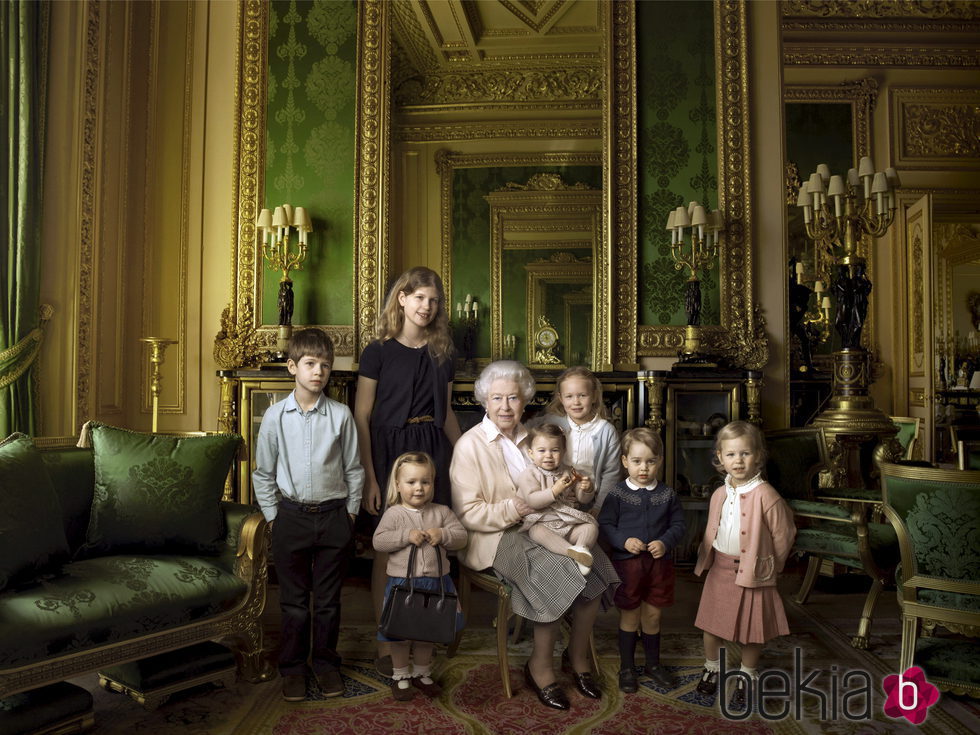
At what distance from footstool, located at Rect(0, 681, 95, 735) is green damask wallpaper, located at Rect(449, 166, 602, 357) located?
10.3ft

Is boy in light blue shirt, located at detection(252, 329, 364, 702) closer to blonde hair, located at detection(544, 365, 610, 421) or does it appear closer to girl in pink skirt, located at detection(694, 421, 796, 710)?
blonde hair, located at detection(544, 365, 610, 421)

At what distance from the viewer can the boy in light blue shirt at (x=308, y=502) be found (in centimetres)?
287

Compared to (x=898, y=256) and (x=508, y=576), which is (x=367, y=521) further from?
(x=898, y=256)

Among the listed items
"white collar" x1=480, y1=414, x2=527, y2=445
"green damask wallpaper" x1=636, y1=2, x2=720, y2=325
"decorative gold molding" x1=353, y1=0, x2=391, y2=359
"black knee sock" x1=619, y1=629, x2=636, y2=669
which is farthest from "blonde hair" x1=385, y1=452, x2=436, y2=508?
"green damask wallpaper" x1=636, y1=2, x2=720, y2=325

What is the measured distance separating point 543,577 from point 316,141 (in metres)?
3.82

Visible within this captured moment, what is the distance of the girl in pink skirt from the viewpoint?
2.80 meters

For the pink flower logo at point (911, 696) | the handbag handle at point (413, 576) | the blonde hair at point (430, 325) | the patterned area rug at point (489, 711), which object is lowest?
the patterned area rug at point (489, 711)

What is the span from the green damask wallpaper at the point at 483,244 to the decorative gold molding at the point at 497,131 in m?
0.24

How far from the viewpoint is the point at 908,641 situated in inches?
112

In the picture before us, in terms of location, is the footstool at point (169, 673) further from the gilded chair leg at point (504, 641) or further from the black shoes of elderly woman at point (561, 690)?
the black shoes of elderly woman at point (561, 690)

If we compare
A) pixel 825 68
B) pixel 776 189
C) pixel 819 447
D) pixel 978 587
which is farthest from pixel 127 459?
pixel 825 68

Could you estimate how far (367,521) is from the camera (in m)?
4.06

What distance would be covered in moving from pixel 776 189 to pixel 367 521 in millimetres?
3656

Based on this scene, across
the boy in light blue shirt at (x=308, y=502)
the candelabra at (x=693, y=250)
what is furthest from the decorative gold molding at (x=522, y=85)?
the boy in light blue shirt at (x=308, y=502)
